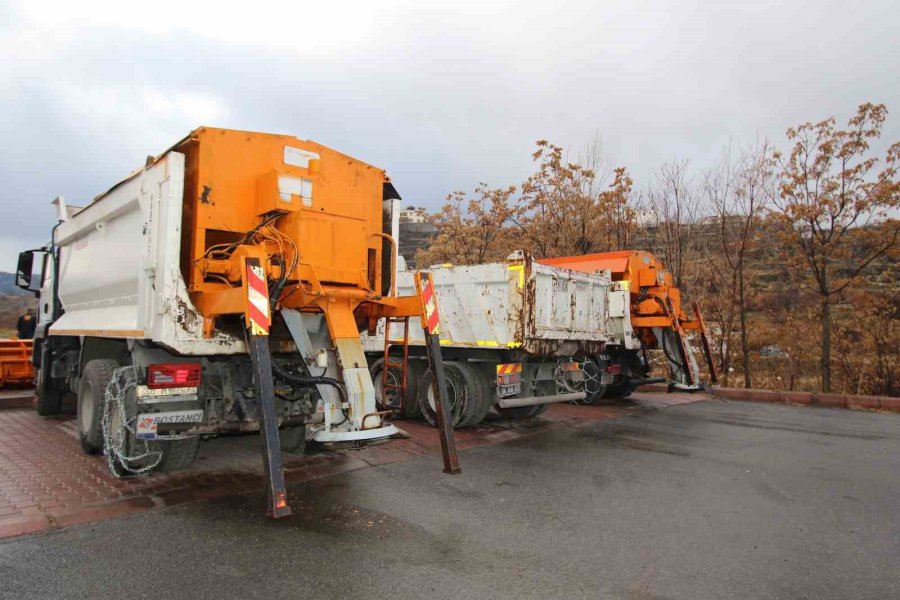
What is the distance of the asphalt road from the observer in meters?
3.32

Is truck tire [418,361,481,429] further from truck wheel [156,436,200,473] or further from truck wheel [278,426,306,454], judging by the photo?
truck wheel [156,436,200,473]

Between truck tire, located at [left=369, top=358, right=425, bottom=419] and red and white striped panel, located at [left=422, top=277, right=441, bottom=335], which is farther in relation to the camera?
truck tire, located at [left=369, top=358, right=425, bottom=419]

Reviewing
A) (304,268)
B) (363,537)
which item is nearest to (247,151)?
(304,268)

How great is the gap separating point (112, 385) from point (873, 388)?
15.0 meters

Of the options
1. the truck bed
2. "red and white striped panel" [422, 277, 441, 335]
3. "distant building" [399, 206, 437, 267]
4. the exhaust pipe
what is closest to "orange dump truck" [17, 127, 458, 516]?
"red and white striped panel" [422, 277, 441, 335]

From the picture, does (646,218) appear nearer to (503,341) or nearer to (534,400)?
(534,400)

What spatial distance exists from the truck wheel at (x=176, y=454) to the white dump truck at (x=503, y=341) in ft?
8.30

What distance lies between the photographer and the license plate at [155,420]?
15.5 ft

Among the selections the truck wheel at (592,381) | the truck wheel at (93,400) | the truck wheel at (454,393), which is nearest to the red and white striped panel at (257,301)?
the truck wheel at (93,400)

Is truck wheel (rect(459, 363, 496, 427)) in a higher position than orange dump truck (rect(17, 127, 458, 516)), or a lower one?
lower

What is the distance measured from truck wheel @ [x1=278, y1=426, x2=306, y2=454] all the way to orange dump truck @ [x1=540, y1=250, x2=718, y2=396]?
22.0 ft

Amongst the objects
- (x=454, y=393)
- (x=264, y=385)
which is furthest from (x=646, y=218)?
(x=264, y=385)

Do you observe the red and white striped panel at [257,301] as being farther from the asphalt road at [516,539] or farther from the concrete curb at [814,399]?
the concrete curb at [814,399]

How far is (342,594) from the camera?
318cm
